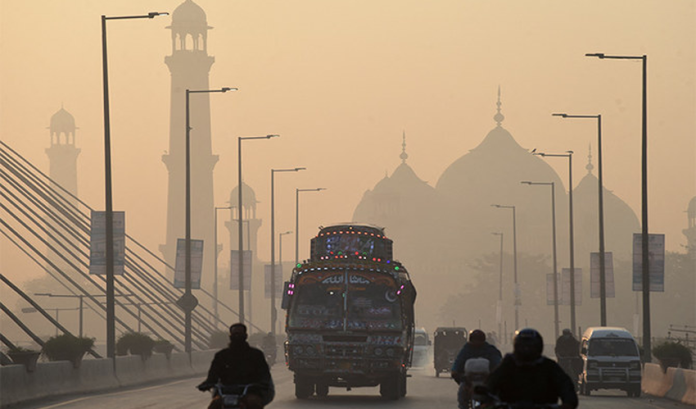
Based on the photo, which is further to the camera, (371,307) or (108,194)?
(108,194)

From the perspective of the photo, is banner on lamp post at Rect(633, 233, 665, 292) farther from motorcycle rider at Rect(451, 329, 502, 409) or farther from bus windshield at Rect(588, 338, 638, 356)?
motorcycle rider at Rect(451, 329, 502, 409)

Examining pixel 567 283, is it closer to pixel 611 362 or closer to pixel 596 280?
pixel 596 280

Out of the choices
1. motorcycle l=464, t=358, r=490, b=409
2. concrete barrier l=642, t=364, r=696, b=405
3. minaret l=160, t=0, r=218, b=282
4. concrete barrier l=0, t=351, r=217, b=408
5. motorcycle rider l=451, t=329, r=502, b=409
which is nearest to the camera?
motorcycle l=464, t=358, r=490, b=409

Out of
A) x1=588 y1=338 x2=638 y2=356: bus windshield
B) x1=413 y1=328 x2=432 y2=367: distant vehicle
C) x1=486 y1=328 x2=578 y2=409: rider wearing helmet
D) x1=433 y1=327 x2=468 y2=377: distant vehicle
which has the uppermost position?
x1=486 y1=328 x2=578 y2=409: rider wearing helmet

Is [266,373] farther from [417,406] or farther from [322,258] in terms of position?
[322,258]

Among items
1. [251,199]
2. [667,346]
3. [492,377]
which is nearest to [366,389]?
[667,346]

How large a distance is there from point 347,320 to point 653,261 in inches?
687

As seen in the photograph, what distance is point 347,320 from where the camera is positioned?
3073cm

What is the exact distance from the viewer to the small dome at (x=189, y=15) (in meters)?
158

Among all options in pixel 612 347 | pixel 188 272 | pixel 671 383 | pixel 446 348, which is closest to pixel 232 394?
pixel 671 383

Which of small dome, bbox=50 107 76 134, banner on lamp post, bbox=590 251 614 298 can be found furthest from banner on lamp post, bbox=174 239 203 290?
small dome, bbox=50 107 76 134

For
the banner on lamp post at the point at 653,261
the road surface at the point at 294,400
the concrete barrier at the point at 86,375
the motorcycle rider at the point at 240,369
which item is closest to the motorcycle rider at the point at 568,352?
the road surface at the point at 294,400

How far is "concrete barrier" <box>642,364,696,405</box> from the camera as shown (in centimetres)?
3416

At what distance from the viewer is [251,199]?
199 meters
